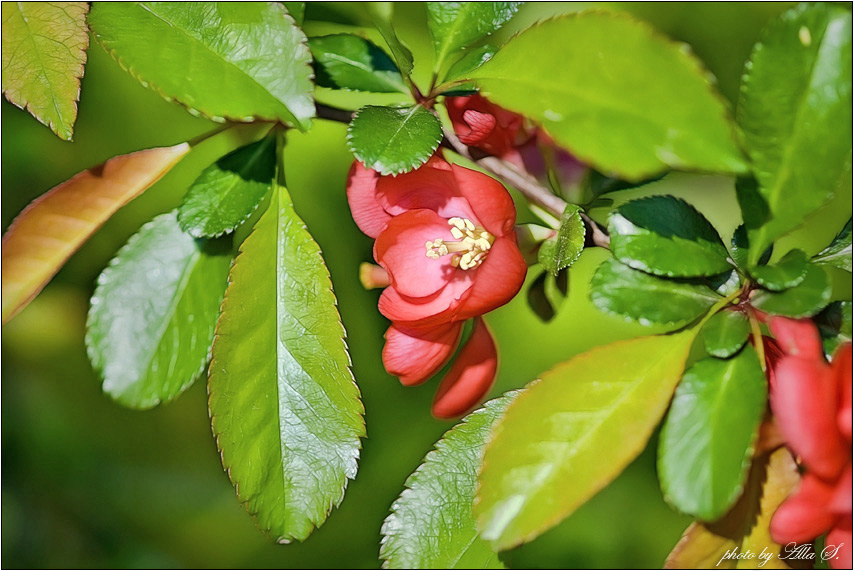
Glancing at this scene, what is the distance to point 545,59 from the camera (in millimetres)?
494

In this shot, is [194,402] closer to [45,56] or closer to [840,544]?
[45,56]

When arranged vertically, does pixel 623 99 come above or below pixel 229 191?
above

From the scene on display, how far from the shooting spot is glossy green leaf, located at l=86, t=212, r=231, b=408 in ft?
2.11

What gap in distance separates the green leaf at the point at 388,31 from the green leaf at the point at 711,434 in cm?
34

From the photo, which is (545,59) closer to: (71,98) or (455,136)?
(455,136)

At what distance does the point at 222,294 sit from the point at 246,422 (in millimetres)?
138

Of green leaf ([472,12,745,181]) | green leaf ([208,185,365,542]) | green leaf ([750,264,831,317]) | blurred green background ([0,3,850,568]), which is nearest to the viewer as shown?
green leaf ([472,12,745,181])

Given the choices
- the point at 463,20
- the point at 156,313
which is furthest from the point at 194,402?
the point at 463,20

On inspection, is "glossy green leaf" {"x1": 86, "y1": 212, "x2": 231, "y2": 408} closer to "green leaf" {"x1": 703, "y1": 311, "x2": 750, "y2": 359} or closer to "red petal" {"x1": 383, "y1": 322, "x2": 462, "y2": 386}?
"red petal" {"x1": 383, "y1": 322, "x2": 462, "y2": 386}

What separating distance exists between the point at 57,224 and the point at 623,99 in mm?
522

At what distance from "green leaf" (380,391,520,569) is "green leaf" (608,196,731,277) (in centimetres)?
19

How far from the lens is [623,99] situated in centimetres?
44

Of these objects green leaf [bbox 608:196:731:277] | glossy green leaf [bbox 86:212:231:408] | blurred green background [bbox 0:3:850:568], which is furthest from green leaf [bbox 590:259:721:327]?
blurred green background [bbox 0:3:850:568]

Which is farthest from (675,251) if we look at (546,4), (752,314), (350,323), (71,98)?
(546,4)
